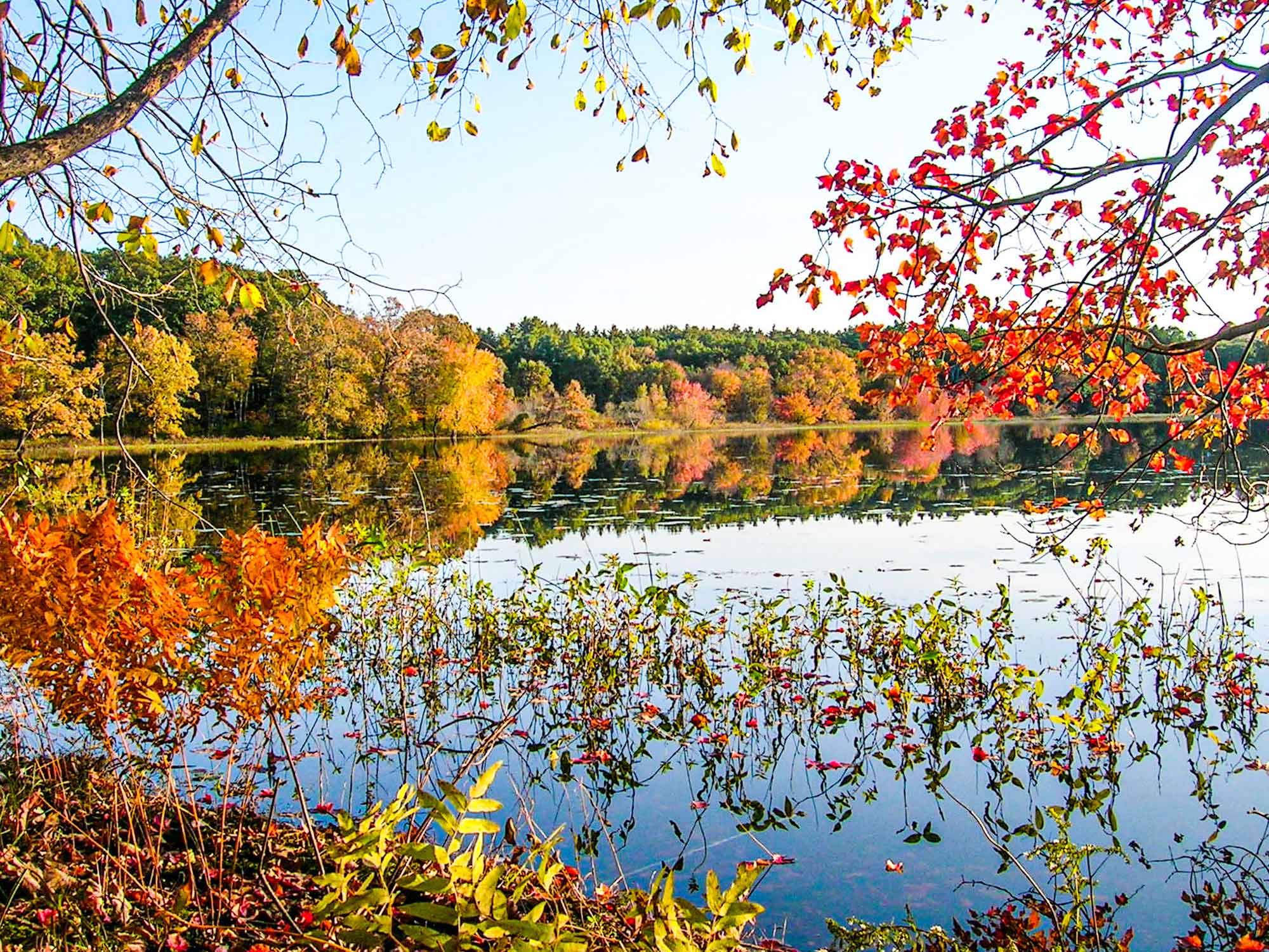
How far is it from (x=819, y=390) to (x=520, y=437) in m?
24.8

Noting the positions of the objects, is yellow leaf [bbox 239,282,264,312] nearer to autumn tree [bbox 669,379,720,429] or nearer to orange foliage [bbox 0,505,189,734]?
orange foliage [bbox 0,505,189,734]

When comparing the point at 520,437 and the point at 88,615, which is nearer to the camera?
the point at 88,615

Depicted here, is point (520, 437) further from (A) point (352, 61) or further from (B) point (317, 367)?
(A) point (352, 61)

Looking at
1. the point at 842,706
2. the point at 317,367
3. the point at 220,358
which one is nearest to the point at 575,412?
the point at 317,367

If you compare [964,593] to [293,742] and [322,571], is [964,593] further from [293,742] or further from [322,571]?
[322,571]

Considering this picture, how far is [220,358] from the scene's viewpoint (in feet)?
154

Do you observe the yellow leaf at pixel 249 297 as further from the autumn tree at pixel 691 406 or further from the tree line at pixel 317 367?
the autumn tree at pixel 691 406

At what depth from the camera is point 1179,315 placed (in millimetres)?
4738

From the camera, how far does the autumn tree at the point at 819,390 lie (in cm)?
7031

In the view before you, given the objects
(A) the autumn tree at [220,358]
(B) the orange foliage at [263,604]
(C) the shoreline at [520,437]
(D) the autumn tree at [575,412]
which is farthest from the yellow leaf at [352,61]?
(D) the autumn tree at [575,412]

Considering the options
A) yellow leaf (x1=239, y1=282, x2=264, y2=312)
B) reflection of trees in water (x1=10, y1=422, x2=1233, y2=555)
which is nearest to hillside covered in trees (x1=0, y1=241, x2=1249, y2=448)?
yellow leaf (x1=239, y1=282, x2=264, y2=312)

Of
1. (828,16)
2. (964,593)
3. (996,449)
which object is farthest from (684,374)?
(828,16)

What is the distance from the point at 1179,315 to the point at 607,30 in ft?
10.5

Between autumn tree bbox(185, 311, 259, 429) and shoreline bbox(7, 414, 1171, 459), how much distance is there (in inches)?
91.8
